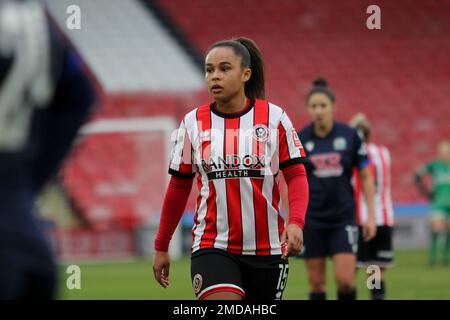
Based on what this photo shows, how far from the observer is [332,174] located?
775cm

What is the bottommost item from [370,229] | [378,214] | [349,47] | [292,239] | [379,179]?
A: [292,239]

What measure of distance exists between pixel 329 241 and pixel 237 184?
126 inches

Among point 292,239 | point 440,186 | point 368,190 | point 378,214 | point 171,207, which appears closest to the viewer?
point 292,239

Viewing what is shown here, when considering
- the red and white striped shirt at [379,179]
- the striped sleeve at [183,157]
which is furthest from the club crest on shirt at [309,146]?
the striped sleeve at [183,157]

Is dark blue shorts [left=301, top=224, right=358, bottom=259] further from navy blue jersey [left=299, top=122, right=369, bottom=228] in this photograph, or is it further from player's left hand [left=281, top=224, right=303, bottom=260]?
player's left hand [left=281, top=224, right=303, bottom=260]

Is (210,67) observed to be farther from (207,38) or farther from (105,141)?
(207,38)

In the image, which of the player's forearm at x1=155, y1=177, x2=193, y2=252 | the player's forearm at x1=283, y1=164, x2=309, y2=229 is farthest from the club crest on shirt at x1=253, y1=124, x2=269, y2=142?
the player's forearm at x1=155, y1=177, x2=193, y2=252

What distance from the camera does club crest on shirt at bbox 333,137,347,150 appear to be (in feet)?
25.4

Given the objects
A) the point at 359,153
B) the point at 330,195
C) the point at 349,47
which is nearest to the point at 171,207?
the point at 330,195

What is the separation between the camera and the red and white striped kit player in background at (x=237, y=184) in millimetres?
4730

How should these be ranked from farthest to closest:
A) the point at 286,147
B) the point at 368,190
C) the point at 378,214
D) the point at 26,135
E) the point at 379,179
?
the point at 379,179, the point at 378,214, the point at 368,190, the point at 286,147, the point at 26,135

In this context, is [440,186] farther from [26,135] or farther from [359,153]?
[26,135]

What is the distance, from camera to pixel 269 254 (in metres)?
4.82
